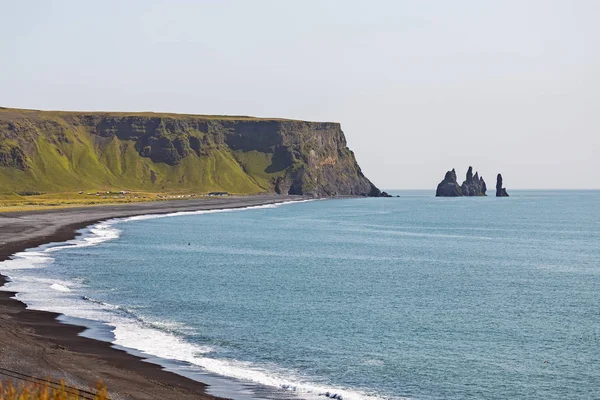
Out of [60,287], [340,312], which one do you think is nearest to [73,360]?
[340,312]

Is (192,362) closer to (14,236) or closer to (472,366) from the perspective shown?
(472,366)

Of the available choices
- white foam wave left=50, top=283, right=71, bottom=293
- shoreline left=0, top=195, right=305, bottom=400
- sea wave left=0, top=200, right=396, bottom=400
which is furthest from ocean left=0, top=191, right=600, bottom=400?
shoreline left=0, top=195, right=305, bottom=400

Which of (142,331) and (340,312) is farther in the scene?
(340,312)

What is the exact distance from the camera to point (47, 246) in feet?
292

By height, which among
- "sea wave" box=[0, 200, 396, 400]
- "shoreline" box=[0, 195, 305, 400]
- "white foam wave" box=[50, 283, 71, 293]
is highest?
"shoreline" box=[0, 195, 305, 400]

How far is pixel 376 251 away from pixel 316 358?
59798 millimetres

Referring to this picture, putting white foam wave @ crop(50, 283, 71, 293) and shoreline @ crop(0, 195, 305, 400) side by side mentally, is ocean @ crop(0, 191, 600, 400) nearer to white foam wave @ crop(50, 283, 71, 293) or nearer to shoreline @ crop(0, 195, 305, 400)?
white foam wave @ crop(50, 283, 71, 293)

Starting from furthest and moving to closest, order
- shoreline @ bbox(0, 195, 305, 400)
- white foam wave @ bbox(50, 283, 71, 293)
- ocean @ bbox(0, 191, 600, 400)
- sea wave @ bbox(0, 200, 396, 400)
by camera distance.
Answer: white foam wave @ bbox(50, 283, 71, 293) → ocean @ bbox(0, 191, 600, 400) → sea wave @ bbox(0, 200, 396, 400) → shoreline @ bbox(0, 195, 305, 400)

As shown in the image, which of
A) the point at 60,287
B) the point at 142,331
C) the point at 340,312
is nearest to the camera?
the point at 142,331

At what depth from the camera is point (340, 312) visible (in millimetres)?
49219

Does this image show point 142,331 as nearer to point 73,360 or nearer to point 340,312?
point 73,360

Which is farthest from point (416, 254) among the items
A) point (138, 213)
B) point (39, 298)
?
point (138, 213)

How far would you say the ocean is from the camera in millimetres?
32531

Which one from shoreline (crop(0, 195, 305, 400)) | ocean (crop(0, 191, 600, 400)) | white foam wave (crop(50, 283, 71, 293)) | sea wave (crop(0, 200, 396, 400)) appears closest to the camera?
shoreline (crop(0, 195, 305, 400))
